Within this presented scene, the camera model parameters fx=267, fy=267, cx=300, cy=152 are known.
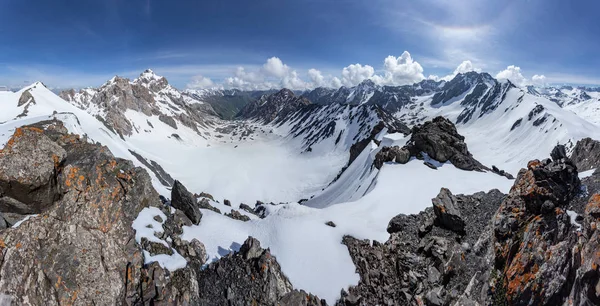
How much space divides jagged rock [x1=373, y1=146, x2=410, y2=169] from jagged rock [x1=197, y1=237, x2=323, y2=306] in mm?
35431

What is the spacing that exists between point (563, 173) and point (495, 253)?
7.04 m

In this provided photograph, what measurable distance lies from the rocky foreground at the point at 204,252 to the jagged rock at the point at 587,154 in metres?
29.4

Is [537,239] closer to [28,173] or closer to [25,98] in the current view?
[28,173]

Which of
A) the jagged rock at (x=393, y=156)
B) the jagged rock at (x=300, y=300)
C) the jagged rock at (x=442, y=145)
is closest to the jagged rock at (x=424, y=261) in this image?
the jagged rock at (x=300, y=300)

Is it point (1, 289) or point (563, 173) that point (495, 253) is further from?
point (1, 289)

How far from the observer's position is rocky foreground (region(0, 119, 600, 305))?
Answer: 13273 mm

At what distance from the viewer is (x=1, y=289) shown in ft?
43.0

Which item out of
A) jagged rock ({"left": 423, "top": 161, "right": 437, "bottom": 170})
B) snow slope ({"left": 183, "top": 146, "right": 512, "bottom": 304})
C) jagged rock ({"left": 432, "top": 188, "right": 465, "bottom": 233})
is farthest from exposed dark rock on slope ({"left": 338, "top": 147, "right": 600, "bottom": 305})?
jagged rock ({"left": 423, "top": 161, "right": 437, "bottom": 170})

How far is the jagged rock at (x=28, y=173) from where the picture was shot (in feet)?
51.2

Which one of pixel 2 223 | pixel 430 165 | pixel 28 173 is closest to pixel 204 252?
pixel 2 223

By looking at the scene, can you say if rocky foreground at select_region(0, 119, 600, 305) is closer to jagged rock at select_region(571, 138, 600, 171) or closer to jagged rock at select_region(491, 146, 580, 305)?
jagged rock at select_region(491, 146, 580, 305)

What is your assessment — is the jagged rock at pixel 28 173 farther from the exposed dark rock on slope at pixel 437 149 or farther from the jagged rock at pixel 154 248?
the exposed dark rock on slope at pixel 437 149

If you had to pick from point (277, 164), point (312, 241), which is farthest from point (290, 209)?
point (277, 164)

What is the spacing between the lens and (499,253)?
15.5 meters
